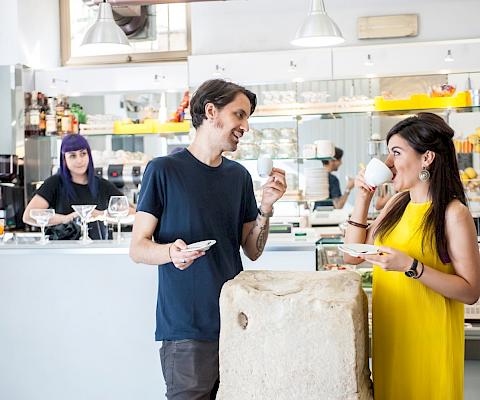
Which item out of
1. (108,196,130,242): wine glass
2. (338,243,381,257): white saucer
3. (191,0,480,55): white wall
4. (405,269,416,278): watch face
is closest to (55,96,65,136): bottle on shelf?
(191,0,480,55): white wall

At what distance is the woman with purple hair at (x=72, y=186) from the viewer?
440cm

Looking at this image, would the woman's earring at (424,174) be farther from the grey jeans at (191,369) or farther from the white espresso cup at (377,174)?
the grey jeans at (191,369)

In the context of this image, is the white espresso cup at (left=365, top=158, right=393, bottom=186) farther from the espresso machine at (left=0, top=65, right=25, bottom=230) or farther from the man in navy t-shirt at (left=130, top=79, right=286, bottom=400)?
the espresso machine at (left=0, top=65, right=25, bottom=230)

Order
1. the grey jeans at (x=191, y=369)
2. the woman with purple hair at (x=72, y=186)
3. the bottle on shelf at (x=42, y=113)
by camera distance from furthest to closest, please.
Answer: the bottle on shelf at (x=42, y=113)
the woman with purple hair at (x=72, y=186)
the grey jeans at (x=191, y=369)

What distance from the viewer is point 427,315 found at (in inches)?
83.3

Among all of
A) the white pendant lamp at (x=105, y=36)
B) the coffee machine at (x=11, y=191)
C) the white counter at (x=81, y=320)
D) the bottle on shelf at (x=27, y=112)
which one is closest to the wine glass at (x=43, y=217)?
the white counter at (x=81, y=320)

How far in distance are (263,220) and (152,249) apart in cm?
43

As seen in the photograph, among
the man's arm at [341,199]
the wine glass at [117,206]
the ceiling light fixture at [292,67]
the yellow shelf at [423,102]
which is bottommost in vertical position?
the man's arm at [341,199]

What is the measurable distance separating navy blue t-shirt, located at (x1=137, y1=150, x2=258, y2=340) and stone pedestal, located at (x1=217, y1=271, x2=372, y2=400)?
0.31 meters

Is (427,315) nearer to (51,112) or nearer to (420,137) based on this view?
(420,137)

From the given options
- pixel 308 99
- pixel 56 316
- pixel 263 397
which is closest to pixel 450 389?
pixel 263 397

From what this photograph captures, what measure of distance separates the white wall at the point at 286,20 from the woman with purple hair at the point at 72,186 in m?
2.21

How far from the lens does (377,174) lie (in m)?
2.40

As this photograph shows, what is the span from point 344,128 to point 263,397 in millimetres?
4292
